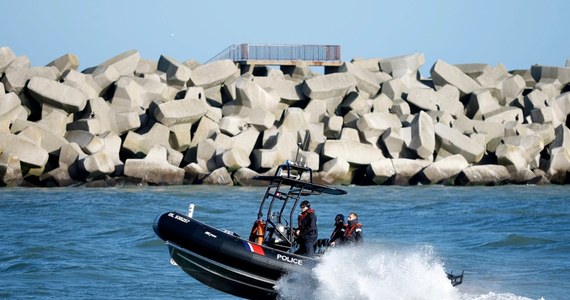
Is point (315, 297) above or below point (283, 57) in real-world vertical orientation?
below

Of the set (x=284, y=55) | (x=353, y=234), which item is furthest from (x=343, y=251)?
(x=284, y=55)

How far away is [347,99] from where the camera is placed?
36.1m

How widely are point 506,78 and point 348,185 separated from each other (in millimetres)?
10812

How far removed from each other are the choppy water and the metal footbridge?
1053 cm

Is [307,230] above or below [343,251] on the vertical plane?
above

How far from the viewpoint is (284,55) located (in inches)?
1641

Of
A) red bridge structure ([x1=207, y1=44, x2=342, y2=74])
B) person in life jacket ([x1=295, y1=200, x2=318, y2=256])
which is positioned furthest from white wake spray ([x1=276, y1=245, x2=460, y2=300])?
red bridge structure ([x1=207, y1=44, x2=342, y2=74])

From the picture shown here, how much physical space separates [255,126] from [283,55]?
9141 millimetres

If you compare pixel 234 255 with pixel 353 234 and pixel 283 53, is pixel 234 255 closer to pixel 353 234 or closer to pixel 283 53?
pixel 353 234

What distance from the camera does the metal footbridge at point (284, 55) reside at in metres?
41.2

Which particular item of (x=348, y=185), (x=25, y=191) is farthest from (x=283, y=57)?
(x=25, y=191)

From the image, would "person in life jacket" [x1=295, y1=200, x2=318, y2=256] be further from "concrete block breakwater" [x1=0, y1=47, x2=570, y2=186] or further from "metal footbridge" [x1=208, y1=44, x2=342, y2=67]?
"metal footbridge" [x1=208, y1=44, x2=342, y2=67]

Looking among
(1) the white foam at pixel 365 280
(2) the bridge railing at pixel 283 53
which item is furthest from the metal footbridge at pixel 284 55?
(1) the white foam at pixel 365 280

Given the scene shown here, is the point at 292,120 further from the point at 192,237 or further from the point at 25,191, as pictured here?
the point at 192,237
